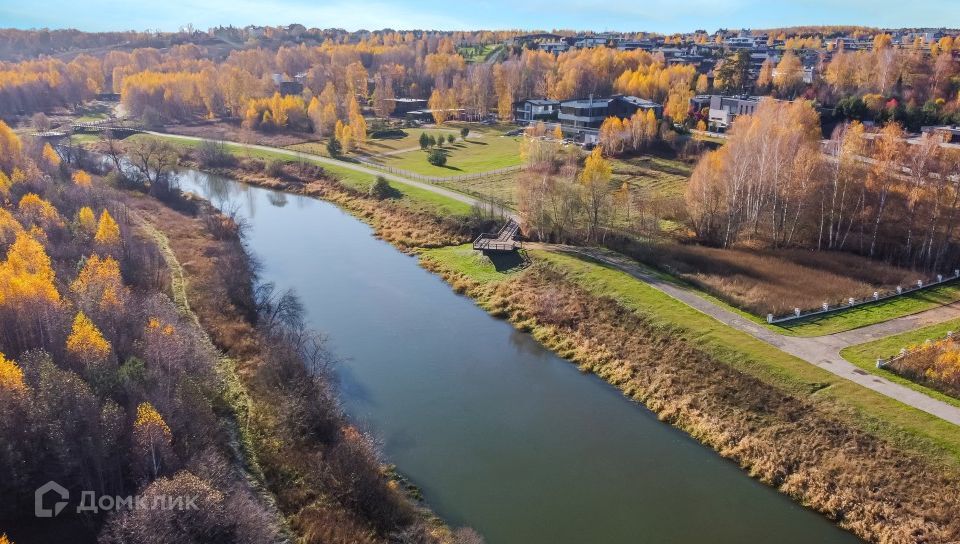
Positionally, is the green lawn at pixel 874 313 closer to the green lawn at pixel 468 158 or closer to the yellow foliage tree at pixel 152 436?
the yellow foliage tree at pixel 152 436

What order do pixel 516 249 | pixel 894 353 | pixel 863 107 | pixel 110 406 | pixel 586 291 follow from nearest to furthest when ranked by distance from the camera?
pixel 110 406, pixel 894 353, pixel 586 291, pixel 516 249, pixel 863 107

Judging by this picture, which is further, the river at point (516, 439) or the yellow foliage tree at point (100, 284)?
the yellow foliage tree at point (100, 284)

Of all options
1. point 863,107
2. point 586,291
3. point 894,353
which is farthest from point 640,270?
point 863,107

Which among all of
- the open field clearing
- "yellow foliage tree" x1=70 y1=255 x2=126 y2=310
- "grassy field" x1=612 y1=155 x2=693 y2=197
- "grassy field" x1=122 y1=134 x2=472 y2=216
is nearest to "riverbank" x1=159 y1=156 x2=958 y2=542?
the open field clearing

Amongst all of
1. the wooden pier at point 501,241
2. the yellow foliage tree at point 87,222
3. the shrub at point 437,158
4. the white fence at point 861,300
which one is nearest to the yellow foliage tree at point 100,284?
the yellow foliage tree at point 87,222

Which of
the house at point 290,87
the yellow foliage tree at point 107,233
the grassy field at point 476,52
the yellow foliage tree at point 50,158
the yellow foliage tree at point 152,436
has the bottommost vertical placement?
the yellow foliage tree at point 152,436

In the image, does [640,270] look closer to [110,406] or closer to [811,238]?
[811,238]
